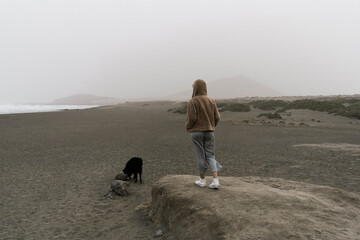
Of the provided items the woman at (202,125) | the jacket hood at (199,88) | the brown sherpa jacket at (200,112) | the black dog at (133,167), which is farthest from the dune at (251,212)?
the black dog at (133,167)

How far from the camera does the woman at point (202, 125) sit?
4688mm

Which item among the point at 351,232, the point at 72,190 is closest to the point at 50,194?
the point at 72,190

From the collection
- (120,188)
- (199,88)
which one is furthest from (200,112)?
(120,188)

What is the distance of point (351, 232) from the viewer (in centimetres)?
338

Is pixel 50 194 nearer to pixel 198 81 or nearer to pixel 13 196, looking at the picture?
pixel 13 196

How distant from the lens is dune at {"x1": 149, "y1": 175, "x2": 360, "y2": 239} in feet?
11.0

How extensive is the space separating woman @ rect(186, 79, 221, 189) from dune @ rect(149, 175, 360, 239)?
439mm

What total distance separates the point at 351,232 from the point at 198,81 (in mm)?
3154

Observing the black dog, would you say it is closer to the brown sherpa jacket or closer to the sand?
the sand

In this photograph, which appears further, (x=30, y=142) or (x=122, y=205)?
(x=30, y=142)

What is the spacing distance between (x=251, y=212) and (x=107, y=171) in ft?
19.3

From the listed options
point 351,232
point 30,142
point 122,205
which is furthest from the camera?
point 30,142

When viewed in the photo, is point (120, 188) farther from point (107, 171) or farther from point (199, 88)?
point (199, 88)

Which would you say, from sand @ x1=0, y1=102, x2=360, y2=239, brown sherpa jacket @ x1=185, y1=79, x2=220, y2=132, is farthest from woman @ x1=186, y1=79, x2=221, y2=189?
sand @ x1=0, y1=102, x2=360, y2=239
